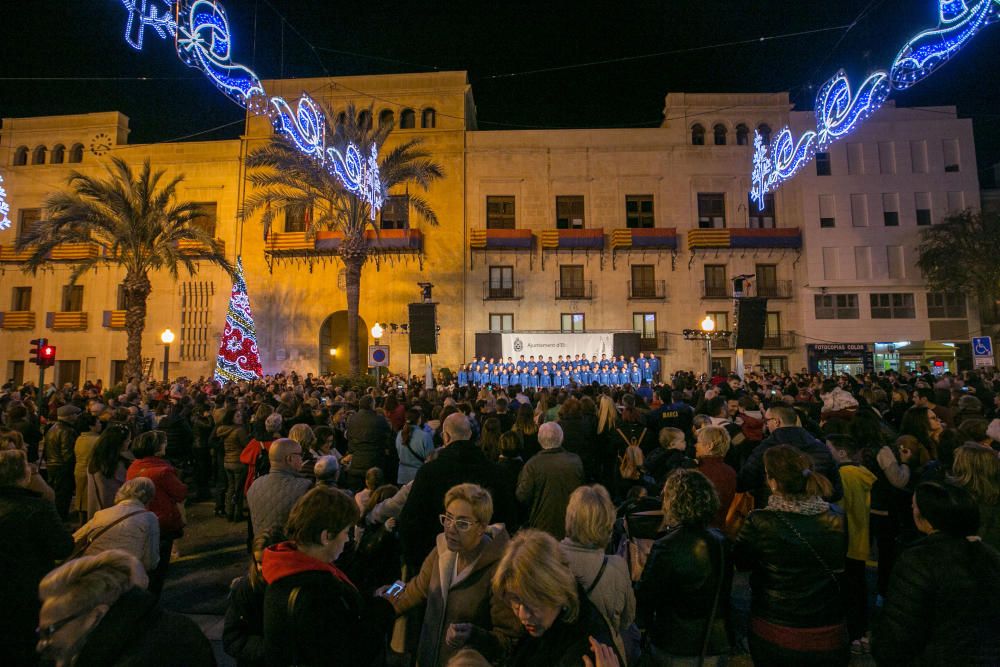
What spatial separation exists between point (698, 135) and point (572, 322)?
39.9 feet

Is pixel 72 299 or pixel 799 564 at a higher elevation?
pixel 72 299

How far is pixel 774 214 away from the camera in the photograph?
28.7 meters

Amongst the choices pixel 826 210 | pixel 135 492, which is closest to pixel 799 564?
pixel 135 492

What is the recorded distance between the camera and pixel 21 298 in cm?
2997

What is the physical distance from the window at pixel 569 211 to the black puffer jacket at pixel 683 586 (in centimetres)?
2744

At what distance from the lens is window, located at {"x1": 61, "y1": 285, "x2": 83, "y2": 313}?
2952cm

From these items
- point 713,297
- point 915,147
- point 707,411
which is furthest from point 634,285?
point 707,411

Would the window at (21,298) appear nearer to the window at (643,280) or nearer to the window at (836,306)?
the window at (643,280)

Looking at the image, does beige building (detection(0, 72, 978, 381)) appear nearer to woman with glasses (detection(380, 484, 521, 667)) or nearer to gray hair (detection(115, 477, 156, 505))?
gray hair (detection(115, 477, 156, 505))

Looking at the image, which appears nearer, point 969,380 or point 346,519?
point 346,519

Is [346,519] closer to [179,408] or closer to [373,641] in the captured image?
[373,641]

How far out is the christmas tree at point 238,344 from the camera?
21.7 meters

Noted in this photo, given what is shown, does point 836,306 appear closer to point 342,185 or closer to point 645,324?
point 645,324

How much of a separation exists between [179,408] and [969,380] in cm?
1574
